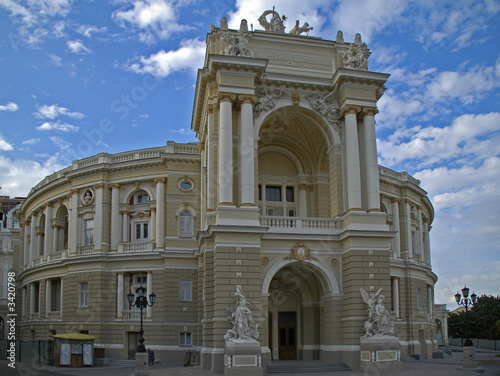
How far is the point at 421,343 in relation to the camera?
4475 cm

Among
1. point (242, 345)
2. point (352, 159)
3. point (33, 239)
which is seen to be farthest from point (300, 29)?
point (33, 239)

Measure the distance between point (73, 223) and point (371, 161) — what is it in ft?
76.2

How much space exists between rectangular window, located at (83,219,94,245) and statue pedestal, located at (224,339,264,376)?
64.8ft

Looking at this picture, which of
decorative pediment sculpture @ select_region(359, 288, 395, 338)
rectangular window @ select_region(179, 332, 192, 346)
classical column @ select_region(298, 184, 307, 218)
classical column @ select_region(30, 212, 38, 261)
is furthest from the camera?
classical column @ select_region(30, 212, 38, 261)

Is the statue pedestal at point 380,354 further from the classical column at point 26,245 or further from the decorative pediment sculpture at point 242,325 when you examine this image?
the classical column at point 26,245

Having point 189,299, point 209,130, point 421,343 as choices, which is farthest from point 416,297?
point 209,130

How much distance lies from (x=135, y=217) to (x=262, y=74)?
54.5ft

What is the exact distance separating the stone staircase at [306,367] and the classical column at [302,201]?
9477mm

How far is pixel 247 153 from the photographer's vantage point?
1139 inches

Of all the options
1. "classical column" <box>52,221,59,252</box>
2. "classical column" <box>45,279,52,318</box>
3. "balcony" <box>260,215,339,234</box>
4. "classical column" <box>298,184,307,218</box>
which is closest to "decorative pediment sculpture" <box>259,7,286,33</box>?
"classical column" <box>298,184,307,218</box>

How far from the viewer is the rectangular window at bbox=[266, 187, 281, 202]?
→ 35375 mm

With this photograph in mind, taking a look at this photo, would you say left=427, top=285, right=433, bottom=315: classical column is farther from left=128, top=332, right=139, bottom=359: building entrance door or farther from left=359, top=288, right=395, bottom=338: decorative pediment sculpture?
left=128, top=332, right=139, bottom=359: building entrance door

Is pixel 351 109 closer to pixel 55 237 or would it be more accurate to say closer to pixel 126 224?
pixel 126 224

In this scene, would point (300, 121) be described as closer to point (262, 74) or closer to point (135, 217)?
point (262, 74)
